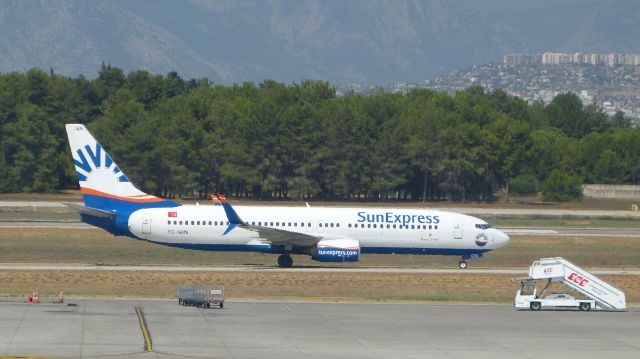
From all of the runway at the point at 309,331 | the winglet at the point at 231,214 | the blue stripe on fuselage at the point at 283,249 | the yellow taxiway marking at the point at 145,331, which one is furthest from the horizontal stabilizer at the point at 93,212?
the yellow taxiway marking at the point at 145,331

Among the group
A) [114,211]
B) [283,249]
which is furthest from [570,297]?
[114,211]

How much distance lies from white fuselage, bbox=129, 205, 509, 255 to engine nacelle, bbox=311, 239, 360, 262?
1112mm

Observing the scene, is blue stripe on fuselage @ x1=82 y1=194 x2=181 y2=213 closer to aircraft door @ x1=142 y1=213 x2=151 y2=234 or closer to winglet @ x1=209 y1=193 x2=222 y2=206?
aircraft door @ x1=142 y1=213 x2=151 y2=234

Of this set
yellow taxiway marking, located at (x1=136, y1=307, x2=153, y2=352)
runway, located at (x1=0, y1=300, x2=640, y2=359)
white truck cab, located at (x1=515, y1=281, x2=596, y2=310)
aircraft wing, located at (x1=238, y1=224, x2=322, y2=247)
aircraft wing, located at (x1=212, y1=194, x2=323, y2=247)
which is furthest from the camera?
aircraft wing, located at (x1=238, y1=224, x2=322, y2=247)

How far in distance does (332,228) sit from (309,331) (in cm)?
2240

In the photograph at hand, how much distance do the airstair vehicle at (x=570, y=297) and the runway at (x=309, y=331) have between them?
867mm

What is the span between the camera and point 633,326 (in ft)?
139

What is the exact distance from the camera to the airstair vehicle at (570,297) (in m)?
47.3

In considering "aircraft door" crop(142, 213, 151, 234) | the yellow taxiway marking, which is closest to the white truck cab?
the yellow taxiway marking

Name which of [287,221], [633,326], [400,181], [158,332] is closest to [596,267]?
[287,221]

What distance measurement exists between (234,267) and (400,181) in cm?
7293

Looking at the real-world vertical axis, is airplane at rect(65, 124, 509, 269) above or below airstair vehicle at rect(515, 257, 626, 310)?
above

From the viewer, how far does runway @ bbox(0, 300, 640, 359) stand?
34656 mm

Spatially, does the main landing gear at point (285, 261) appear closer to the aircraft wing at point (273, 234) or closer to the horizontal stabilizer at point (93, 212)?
the aircraft wing at point (273, 234)
